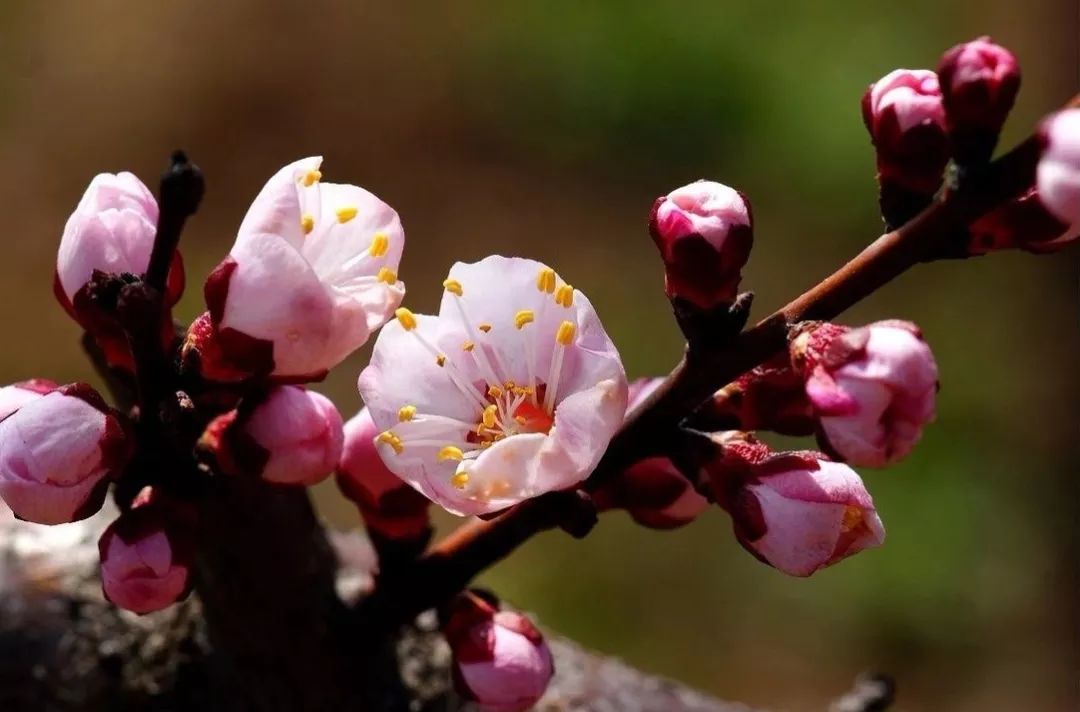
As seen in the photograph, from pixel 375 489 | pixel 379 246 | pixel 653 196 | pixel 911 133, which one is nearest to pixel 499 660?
pixel 375 489

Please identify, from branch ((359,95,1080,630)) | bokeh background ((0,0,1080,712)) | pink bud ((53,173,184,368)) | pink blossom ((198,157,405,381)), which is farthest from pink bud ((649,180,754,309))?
bokeh background ((0,0,1080,712))

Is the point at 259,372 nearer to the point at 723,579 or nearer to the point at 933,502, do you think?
the point at 723,579

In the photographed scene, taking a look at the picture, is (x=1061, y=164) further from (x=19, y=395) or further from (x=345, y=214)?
(x=19, y=395)

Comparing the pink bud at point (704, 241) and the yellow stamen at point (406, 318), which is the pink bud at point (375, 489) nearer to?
the yellow stamen at point (406, 318)

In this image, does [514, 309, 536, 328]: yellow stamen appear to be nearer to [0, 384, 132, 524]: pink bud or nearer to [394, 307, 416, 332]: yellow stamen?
[394, 307, 416, 332]: yellow stamen

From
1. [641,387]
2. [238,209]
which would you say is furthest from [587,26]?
[641,387]
